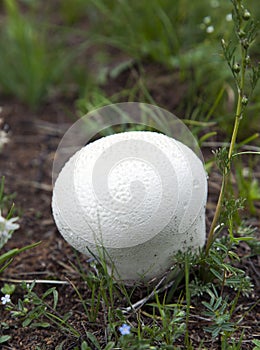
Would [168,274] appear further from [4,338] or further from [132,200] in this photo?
[4,338]

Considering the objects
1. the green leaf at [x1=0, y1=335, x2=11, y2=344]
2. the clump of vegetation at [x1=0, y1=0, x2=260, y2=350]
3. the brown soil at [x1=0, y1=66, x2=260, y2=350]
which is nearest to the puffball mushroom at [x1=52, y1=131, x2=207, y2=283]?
the clump of vegetation at [x1=0, y1=0, x2=260, y2=350]

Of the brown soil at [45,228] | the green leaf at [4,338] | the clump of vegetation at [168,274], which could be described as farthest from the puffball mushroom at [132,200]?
the green leaf at [4,338]

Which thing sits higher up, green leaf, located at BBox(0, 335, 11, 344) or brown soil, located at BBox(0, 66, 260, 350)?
green leaf, located at BBox(0, 335, 11, 344)

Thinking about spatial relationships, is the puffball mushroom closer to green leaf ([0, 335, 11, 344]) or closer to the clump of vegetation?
the clump of vegetation

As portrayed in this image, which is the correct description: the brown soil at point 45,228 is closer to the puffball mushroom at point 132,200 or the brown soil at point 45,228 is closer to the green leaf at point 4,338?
the green leaf at point 4,338

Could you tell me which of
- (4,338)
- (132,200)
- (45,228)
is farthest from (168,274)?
(45,228)

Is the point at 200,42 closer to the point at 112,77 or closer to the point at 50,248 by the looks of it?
the point at 112,77

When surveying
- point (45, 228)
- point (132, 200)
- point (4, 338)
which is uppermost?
point (132, 200)

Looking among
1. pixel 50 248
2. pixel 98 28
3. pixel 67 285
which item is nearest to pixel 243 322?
pixel 67 285
